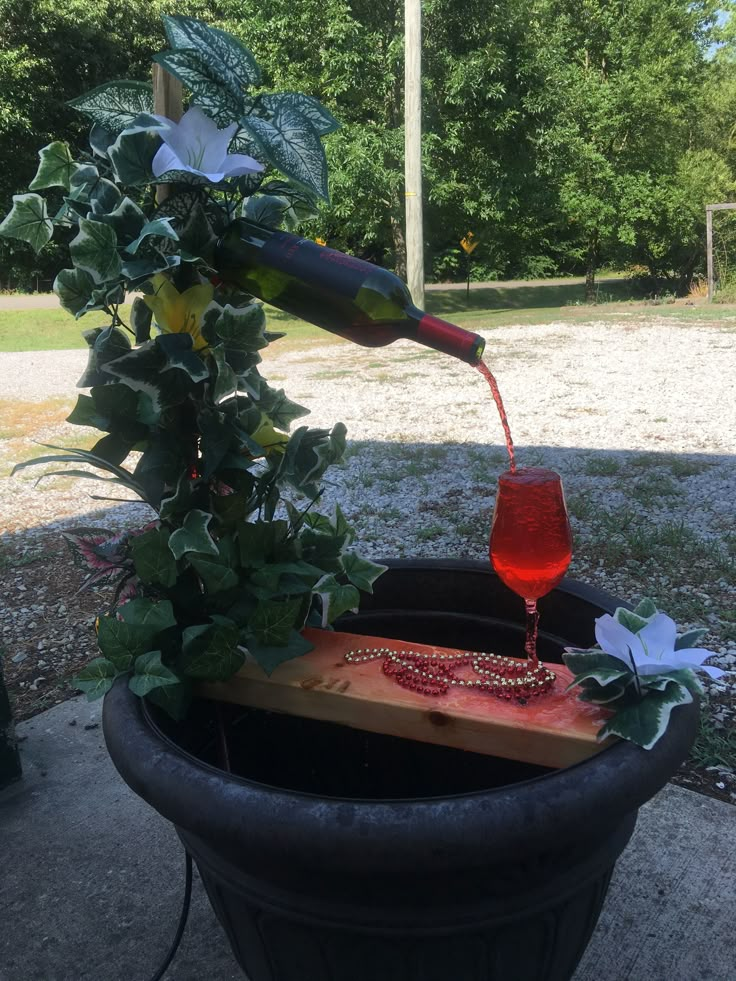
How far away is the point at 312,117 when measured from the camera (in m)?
1.24

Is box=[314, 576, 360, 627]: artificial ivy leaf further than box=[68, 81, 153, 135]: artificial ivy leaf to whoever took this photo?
Yes

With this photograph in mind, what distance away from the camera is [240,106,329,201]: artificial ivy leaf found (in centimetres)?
118

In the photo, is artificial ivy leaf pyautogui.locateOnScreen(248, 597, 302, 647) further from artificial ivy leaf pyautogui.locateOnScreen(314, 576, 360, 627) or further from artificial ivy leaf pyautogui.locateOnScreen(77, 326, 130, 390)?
artificial ivy leaf pyautogui.locateOnScreen(77, 326, 130, 390)

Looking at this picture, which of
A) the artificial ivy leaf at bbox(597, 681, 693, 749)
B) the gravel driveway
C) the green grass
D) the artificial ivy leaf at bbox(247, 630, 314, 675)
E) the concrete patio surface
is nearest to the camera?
the artificial ivy leaf at bbox(597, 681, 693, 749)

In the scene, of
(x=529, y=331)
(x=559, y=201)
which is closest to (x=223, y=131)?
(x=529, y=331)

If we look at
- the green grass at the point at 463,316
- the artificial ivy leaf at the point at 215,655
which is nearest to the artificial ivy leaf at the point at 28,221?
the artificial ivy leaf at the point at 215,655

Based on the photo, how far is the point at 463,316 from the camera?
15758 millimetres

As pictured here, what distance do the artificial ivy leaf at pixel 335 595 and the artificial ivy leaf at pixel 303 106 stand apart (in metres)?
0.70

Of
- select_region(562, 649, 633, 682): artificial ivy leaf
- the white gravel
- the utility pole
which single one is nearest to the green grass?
the utility pole

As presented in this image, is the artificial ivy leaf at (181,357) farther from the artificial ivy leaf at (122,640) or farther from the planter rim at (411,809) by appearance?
the planter rim at (411,809)

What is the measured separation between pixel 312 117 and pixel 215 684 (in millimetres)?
872

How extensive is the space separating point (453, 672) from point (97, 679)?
55 centimetres

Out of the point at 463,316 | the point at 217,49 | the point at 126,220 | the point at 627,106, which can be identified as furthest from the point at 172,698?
the point at 627,106

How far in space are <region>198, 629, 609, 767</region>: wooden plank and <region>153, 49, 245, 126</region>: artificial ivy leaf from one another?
82 centimetres
